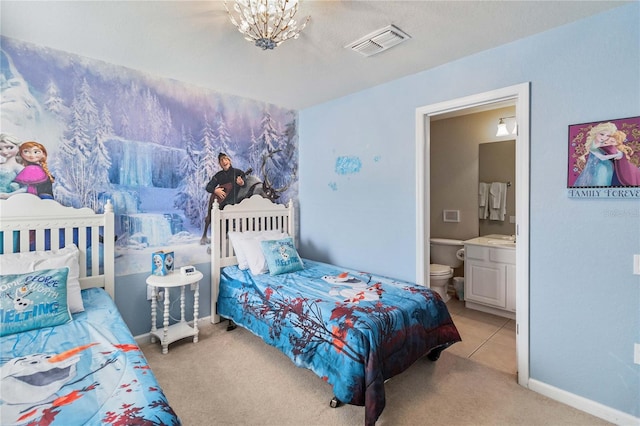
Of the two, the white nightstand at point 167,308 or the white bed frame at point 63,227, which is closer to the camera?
the white bed frame at point 63,227

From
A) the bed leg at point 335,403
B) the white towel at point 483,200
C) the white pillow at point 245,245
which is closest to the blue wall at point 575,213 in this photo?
the bed leg at point 335,403

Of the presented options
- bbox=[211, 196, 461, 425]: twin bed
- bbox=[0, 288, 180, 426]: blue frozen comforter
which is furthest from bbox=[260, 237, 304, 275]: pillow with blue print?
bbox=[0, 288, 180, 426]: blue frozen comforter

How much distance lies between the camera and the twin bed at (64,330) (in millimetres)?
1171

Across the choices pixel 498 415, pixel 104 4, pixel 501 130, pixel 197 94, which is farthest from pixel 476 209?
pixel 104 4

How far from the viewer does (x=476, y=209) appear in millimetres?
4270

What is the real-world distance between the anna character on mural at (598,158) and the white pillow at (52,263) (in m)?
3.39

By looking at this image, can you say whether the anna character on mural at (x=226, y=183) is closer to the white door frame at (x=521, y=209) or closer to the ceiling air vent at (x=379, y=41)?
the ceiling air vent at (x=379, y=41)

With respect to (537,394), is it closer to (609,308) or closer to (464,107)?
(609,308)

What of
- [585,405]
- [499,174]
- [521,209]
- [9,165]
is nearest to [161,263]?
[9,165]

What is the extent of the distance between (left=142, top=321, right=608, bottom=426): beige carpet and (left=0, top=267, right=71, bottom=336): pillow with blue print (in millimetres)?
873

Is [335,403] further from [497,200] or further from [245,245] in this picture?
[497,200]

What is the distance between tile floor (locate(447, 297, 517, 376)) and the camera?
2.63m

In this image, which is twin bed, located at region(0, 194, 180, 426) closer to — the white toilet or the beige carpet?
the beige carpet

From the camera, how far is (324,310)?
220 centimetres
